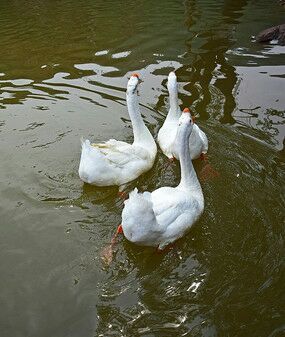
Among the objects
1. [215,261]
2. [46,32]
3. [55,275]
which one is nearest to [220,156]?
[215,261]

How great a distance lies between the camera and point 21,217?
4.82 meters

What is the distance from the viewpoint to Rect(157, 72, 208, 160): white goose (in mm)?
5508

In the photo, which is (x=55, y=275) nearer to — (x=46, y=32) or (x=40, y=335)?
(x=40, y=335)

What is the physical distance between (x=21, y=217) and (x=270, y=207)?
2.89 meters

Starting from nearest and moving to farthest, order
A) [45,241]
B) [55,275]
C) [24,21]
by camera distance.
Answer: [55,275]
[45,241]
[24,21]

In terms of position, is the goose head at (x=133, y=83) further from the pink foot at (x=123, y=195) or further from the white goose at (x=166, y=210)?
the pink foot at (x=123, y=195)

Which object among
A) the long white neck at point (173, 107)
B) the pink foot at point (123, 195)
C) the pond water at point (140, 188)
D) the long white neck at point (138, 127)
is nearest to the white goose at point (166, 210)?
the pond water at point (140, 188)

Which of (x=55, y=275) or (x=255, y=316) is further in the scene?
(x=55, y=275)

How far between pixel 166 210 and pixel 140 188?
117 cm

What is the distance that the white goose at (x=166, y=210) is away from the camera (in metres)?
3.85

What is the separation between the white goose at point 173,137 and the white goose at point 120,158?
0.73 ft

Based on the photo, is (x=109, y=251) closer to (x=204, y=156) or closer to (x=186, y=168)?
(x=186, y=168)

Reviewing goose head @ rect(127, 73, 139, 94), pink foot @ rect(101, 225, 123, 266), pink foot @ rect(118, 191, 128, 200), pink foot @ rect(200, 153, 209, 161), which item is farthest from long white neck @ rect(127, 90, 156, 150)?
pink foot @ rect(101, 225, 123, 266)

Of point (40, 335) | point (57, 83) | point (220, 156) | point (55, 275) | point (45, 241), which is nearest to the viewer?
point (40, 335)
